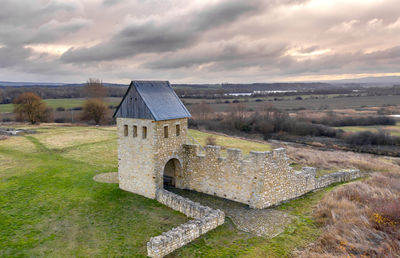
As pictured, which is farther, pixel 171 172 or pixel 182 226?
pixel 171 172

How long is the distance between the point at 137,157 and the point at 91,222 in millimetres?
4460

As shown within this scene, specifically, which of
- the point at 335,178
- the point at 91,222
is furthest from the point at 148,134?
the point at 335,178

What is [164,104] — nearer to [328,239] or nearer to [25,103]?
[328,239]

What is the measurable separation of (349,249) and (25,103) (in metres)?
64.8


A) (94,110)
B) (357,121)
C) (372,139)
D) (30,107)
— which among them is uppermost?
(30,107)

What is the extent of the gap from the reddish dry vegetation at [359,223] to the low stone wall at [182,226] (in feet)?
13.5

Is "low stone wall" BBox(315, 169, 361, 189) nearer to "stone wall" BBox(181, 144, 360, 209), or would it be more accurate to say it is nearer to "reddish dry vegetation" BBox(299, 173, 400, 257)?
"stone wall" BBox(181, 144, 360, 209)

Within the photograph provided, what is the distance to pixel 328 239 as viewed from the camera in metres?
10.9

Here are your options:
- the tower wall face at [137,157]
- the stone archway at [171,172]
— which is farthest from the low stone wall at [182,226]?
the stone archway at [171,172]

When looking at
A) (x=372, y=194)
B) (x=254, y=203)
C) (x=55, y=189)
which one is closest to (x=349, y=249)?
(x=254, y=203)

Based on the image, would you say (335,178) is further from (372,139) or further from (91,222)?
(372,139)

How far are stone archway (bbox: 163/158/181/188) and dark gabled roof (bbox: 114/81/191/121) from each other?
11.3ft

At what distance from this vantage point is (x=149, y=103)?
1576 cm

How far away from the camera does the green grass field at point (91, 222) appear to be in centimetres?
1117
